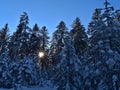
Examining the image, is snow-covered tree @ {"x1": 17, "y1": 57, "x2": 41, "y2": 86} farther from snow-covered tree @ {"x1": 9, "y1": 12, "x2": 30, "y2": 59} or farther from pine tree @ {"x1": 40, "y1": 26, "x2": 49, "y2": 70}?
pine tree @ {"x1": 40, "y1": 26, "x2": 49, "y2": 70}

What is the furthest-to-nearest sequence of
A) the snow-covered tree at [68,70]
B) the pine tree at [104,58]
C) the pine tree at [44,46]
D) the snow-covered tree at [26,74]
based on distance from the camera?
the pine tree at [44,46], the snow-covered tree at [26,74], the snow-covered tree at [68,70], the pine tree at [104,58]

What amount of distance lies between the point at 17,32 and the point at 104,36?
28.4 metres

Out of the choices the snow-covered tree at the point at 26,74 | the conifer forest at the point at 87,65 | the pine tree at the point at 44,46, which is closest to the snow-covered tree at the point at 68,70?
the conifer forest at the point at 87,65

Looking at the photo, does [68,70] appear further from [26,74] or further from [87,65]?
[26,74]

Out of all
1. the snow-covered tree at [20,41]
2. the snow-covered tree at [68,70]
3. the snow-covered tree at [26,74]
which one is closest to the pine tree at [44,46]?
the snow-covered tree at [20,41]

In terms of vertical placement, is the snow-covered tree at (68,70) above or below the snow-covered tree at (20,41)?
below

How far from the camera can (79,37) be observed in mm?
47281

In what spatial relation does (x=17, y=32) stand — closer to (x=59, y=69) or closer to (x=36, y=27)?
(x=36, y=27)

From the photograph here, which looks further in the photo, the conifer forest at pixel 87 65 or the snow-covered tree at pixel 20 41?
the snow-covered tree at pixel 20 41

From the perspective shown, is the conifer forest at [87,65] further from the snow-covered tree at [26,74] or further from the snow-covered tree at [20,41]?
the snow-covered tree at [20,41]

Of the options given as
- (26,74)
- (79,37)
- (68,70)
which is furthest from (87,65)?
(79,37)

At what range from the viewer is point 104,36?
92.9ft

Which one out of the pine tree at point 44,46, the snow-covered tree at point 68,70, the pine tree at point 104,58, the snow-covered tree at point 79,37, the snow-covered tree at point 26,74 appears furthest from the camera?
the pine tree at point 44,46

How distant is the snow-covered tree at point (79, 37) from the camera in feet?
150
